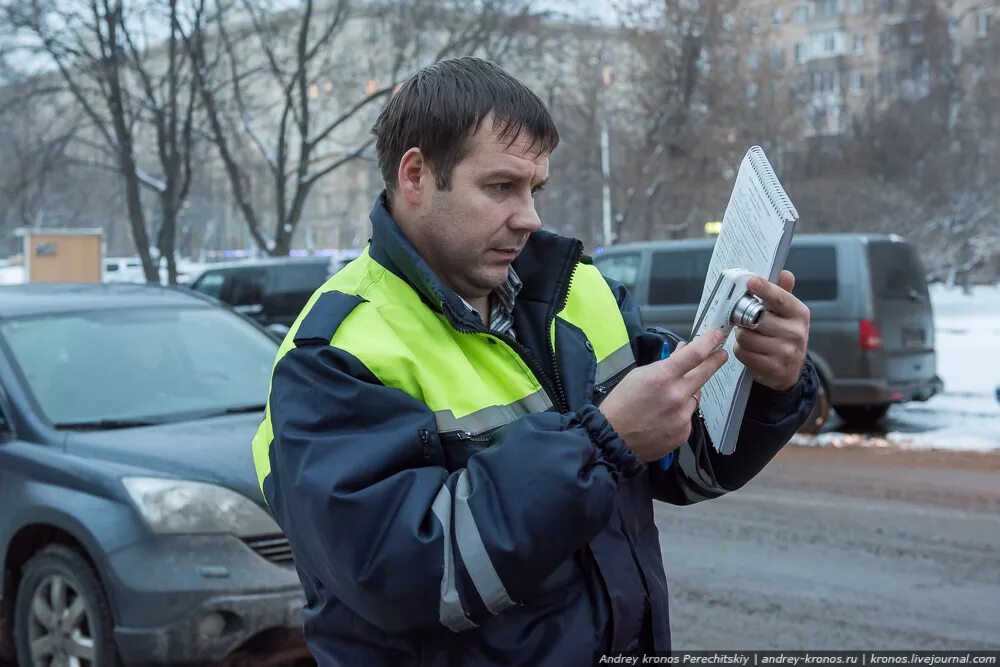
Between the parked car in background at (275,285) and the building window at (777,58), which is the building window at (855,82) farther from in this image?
the parked car in background at (275,285)

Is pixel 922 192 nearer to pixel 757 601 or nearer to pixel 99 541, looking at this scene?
pixel 757 601

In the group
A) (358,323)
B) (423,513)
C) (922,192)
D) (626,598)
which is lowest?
(626,598)

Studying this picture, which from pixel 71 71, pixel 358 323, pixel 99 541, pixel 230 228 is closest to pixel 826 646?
pixel 99 541

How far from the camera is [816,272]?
1186cm

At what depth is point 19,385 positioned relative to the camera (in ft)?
16.5

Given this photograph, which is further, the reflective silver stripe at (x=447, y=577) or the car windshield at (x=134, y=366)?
the car windshield at (x=134, y=366)

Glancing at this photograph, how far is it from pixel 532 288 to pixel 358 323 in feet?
1.17

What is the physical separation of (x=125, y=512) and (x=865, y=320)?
348 inches

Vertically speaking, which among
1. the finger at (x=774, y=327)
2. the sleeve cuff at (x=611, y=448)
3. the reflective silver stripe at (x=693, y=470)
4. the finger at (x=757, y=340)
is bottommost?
the reflective silver stripe at (x=693, y=470)

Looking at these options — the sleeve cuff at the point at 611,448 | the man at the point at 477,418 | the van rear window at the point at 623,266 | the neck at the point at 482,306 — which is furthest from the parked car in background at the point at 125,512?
the van rear window at the point at 623,266

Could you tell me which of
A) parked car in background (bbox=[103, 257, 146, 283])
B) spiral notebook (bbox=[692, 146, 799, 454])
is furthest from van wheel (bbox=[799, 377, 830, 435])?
parked car in background (bbox=[103, 257, 146, 283])

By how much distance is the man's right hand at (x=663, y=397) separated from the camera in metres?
1.68

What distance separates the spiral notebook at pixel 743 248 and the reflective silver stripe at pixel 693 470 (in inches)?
2.6

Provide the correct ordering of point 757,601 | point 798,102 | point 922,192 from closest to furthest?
point 757,601
point 798,102
point 922,192
